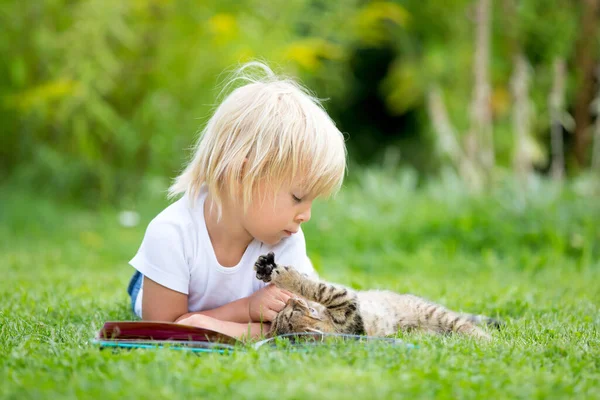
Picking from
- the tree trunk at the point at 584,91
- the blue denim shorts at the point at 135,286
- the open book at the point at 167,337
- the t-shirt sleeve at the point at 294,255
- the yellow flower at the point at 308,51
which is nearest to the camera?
the open book at the point at 167,337

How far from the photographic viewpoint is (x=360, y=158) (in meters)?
12.2

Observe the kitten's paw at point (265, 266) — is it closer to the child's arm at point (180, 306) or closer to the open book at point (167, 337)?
the child's arm at point (180, 306)

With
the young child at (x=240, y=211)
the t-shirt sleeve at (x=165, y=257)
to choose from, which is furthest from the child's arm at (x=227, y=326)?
the t-shirt sleeve at (x=165, y=257)

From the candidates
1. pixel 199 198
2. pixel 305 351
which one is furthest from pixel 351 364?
pixel 199 198

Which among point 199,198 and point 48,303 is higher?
point 199,198

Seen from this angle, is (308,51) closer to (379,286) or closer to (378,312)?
(379,286)

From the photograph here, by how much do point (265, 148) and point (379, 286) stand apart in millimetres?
1538

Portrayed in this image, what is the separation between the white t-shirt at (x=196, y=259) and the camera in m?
2.81

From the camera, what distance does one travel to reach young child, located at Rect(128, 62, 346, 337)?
2.76m

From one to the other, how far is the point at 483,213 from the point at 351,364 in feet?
12.2

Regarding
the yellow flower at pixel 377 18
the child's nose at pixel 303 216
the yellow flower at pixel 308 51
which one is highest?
the yellow flower at pixel 377 18

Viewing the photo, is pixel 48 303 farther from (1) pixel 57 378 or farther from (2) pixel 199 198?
(1) pixel 57 378

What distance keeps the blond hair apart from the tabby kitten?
31 cm

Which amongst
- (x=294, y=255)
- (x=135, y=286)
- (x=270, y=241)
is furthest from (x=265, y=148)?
(x=135, y=286)
